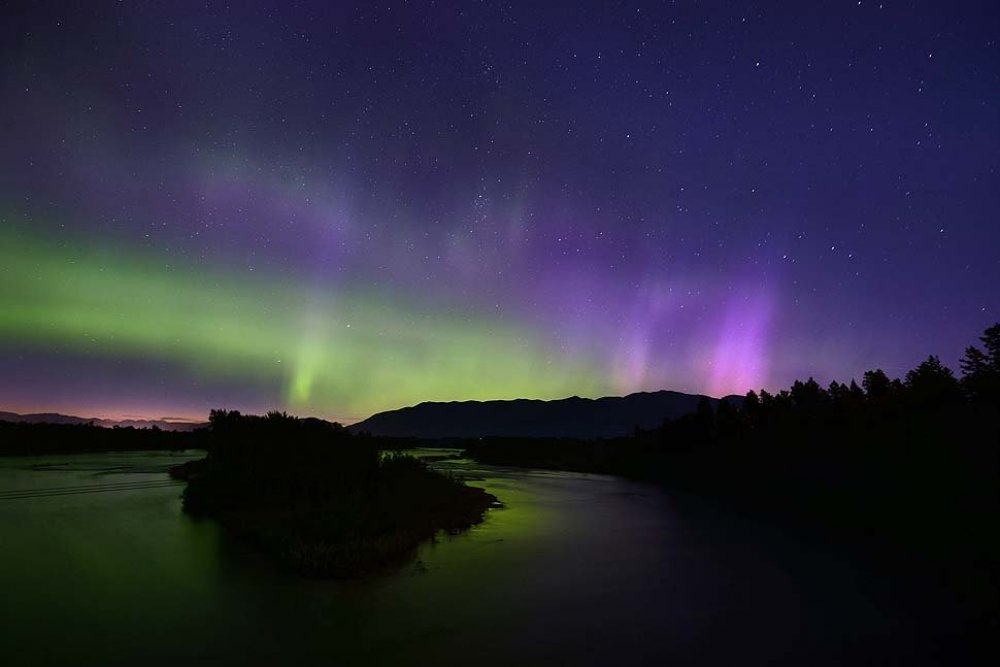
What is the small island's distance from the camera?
74.7 feet

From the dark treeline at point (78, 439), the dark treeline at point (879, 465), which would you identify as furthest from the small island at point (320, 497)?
the dark treeline at point (78, 439)

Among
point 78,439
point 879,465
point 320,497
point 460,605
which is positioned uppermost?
point 78,439

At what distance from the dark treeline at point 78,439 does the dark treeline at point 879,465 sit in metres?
110

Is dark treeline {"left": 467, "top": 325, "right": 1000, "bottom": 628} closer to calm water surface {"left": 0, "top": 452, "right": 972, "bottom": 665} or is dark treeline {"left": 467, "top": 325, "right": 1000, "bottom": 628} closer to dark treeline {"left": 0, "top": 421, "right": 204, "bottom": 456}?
calm water surface {"left": 0, "top": 452, "right": 972, "bottom": 665}

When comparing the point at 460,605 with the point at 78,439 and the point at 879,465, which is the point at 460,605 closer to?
the point at 879,465

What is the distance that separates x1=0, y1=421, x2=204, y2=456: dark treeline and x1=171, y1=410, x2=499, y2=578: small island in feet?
333

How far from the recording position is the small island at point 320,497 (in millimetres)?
22766

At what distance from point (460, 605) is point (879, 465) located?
3396cm

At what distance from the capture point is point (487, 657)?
43.9ft

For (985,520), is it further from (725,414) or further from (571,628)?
(725,414)

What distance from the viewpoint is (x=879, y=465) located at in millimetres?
38906

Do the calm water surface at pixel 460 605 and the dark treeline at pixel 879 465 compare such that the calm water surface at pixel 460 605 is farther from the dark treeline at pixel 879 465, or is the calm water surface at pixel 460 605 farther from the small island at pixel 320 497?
the dark treeline at pixel 879 465

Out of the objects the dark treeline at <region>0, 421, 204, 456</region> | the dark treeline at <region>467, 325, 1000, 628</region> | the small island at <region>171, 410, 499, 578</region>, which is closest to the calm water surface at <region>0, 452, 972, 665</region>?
the small island at <region>171, 410, 499, 578</region>

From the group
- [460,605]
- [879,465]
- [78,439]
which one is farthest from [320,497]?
[78,439]
